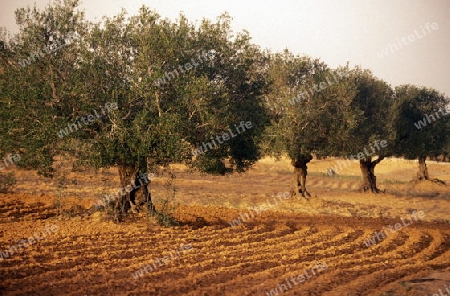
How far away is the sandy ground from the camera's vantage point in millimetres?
13383

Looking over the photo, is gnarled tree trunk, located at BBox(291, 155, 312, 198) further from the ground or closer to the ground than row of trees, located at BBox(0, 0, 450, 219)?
closer to the ground

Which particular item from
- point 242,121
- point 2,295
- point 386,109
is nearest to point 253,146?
point 242,121

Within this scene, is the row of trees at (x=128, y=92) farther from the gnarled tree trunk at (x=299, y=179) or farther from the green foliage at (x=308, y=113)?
the gnarled tree trunk at (x=299, y=179)

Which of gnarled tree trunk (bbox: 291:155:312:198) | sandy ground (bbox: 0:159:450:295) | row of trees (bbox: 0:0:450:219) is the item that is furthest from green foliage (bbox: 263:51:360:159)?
row of trees (bbox: 0:0:450:219)

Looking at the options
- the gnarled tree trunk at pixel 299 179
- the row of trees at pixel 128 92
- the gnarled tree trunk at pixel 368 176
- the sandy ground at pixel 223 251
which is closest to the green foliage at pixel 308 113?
the gnarled tree trunk at pixel 299 179

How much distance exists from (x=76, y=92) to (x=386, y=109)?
107 ft

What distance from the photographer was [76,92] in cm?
1919

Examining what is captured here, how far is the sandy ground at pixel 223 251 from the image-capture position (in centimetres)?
1338

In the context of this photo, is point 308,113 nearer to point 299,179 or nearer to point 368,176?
point 299,179

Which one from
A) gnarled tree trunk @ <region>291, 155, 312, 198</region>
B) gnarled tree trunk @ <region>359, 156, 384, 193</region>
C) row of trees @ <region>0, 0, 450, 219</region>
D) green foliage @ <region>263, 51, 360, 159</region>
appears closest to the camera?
row of trees @ <region>0, 0, 450, 219</region>

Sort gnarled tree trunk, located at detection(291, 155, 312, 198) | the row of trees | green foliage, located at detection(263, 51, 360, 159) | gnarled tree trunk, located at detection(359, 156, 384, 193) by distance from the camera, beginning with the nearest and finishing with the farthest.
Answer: the row of trees, green foliage, located at detection(263, 51, 360, 159), gnarled tree trunk, located at detection(291, 155, 312, 198), gnarled tree trunk, located at detection(359, 156, 384, 193)

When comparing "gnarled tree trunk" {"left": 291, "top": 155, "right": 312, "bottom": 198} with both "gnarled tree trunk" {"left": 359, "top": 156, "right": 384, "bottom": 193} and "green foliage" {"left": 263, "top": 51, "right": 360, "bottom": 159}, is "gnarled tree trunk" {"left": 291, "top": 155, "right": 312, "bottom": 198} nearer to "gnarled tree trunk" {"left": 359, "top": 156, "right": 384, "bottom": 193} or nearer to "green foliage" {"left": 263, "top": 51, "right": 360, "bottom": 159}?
"green foliage" {"left": 263, "top": 51, "right": 360, "bottom": 159}

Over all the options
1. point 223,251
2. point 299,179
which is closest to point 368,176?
point 299,179

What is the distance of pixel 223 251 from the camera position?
18125 mm
